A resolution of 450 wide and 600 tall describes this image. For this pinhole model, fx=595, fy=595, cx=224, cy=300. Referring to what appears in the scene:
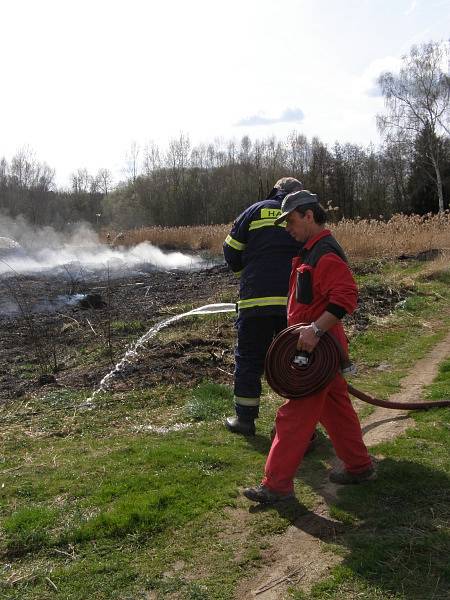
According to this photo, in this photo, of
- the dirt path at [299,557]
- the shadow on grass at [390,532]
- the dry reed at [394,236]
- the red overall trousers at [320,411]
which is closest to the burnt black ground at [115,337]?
the red overall trousers at [320,411]

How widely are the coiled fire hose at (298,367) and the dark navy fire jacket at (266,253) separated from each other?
1.37 m

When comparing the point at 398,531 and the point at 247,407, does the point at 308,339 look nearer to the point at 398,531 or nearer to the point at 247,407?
the point at 398,531

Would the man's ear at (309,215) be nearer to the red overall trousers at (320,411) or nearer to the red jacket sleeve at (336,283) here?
the red overall trousers at (320,411)

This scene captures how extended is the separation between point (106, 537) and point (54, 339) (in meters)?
7.35

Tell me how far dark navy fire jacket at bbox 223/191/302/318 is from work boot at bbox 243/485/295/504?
1.77 meters

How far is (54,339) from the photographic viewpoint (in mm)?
10711

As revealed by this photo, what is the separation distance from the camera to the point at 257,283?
17.9 feet

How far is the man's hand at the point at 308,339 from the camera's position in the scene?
151 inches

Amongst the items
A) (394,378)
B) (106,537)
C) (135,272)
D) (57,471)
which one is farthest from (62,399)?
(135,272)

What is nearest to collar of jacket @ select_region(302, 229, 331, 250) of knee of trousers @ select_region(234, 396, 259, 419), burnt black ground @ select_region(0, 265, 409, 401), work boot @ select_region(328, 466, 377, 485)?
work boot @ select_region(328, 466, 377, 485)

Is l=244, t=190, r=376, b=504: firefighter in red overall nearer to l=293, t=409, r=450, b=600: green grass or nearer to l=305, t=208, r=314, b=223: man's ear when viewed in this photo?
l=305, t=208, r=314, b=223: man's ear

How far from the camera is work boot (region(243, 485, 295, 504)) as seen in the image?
4051mm

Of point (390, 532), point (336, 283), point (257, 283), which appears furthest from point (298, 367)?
point (257, 283)

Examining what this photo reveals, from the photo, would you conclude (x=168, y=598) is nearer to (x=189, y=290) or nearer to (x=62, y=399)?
(x=62, y=399)
